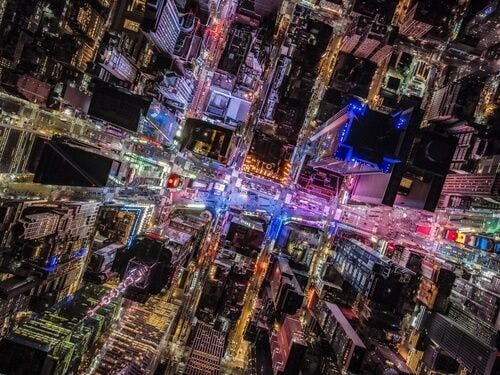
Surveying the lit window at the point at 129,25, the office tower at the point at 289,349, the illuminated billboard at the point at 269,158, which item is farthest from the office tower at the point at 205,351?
the lit window at the point at 129,25

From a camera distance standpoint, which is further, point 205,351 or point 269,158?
point 269,158

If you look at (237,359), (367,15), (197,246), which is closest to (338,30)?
(367,15)

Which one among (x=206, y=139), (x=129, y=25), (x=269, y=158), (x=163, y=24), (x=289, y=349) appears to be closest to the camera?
(x=289, y=349)

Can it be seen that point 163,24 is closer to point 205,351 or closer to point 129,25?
point 129,25

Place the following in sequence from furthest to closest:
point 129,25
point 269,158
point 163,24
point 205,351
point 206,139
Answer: point 269,158, point 206,139, point 163,24, point 129,25, point 205,351

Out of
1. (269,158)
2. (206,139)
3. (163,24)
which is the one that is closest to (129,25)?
(163,24)

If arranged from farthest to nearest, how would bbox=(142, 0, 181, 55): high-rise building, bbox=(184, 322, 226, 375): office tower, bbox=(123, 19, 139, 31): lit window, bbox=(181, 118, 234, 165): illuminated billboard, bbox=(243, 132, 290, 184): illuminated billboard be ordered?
bbox=(243, 132, 290, 184): illuminated billboard
bbox=(181, 118, 234, 165): illuminated billboard
bbox=(123, 19, 139, 31): lit window
bbox=(142, 0, 181, 55): high-rise building
bbox=(184, 322, 226, 375): office tower

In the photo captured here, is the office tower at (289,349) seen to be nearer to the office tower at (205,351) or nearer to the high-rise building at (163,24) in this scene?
the office tower at (205,351)

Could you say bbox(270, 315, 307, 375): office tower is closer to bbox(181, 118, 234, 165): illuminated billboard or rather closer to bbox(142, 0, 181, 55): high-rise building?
bbox(181, 118, 234, 165): illuminated billboard

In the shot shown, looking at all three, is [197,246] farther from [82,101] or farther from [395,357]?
[395,357]

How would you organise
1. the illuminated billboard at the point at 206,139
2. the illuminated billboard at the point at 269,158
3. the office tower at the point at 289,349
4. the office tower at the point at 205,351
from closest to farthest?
1. the office tower at the point at 289,349
2. the office tower at the point at 205,351
3. the illuminated billboard at the point at 206,139
4. the illuminated billboard at the point at 269,158

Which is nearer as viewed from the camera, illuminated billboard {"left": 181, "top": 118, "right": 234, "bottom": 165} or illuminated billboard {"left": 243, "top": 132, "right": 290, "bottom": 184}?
illuminated billboard {"left": 181, "top": 118, "right": 234, "bottom": 165}

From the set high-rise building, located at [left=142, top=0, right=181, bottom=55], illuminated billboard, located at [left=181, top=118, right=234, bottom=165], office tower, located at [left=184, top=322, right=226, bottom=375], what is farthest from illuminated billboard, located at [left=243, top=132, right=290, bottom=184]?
office tower, located at [left=184, top=322, right=226, bottom=375]
